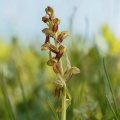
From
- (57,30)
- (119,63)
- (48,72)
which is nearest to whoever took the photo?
(57,30)

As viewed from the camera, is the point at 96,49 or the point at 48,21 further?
the point at 96,49

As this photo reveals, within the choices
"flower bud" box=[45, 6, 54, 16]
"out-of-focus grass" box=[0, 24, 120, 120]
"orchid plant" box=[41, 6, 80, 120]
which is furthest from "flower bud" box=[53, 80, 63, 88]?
"out-of-focus grass" box=[0, 24, 120, 120]

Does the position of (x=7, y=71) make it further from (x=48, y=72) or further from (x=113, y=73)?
(x=113, y=73)

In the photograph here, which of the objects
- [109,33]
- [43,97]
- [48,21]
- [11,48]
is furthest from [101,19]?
[48,21]

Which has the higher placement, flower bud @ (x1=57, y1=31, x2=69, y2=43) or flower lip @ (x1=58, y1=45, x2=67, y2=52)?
flower bud @ (x1=57, y1=31, x2=69, y2=43)

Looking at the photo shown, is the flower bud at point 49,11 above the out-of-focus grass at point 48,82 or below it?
above

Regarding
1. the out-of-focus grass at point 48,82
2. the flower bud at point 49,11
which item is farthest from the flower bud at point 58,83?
the out-of-focus grass at point 48,82

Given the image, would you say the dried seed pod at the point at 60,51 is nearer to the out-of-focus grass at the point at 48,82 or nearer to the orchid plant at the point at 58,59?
the orchid plant at the point at 58,59

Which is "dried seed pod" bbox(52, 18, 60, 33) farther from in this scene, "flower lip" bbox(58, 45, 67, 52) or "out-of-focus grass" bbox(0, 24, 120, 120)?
"out-of-focus grass" bbox(0, 24, 120, 120)
